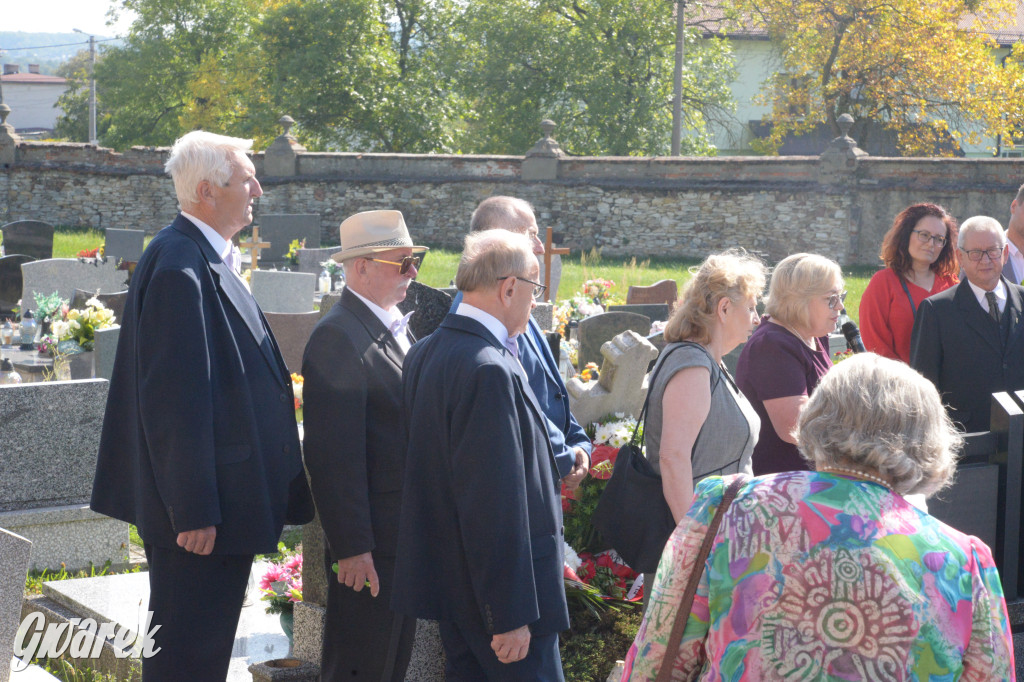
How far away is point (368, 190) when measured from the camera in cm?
2538

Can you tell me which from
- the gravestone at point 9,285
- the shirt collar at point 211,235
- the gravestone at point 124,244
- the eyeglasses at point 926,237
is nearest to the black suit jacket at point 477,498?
the shirt collar at point 211,235

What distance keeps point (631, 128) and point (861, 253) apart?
10.1 metres

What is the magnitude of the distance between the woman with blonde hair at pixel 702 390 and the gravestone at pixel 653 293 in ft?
26.5

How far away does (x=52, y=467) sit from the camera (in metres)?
5.09

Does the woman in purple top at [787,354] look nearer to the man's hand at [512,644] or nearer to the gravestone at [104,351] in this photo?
the man's hand at [512,644]

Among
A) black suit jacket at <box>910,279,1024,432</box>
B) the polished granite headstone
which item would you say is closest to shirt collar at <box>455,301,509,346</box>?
the polished granite headstone

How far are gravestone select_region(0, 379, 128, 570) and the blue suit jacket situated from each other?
258 cm

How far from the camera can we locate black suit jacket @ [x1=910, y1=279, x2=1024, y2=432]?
4805mm

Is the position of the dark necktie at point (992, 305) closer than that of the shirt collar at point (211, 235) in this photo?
No

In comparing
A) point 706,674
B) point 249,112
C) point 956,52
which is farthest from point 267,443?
point 249,112

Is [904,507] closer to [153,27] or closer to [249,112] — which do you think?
[249,112]

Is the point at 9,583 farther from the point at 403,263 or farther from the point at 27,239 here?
the point at 27,239

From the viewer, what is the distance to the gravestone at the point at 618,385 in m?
5.16

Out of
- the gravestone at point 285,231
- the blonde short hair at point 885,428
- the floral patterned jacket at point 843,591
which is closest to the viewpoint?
the floral patterned jacket at point 843,591
